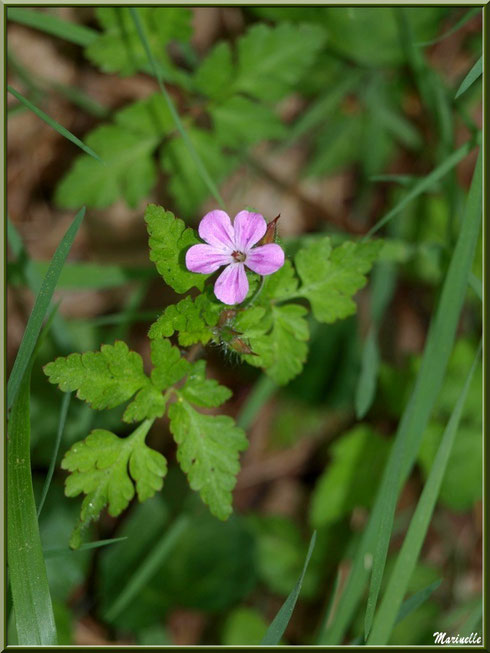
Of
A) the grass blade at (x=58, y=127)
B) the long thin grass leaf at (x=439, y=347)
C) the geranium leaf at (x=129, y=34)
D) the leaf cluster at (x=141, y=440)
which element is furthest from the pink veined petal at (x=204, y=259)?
the geranium leaf at (x=129, y=34)

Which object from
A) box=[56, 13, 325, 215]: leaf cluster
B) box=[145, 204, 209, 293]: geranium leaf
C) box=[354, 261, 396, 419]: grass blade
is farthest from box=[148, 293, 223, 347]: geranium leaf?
box=[56, 13, 325, 215]: leaf cluster

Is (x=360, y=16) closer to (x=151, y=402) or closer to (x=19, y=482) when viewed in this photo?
(x=151, y=402)

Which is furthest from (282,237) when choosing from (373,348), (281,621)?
(281,621)

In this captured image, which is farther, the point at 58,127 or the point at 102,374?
the point at 58,127

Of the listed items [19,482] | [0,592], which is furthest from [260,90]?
[0,592]

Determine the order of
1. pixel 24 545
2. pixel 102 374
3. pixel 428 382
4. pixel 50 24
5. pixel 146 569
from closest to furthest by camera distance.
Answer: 1. pixel 102 374
2. pixel 24 545
3. pixel 428 382
4. pixel 50 24
5. pixel 146 569

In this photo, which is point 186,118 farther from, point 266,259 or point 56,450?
point 56,450
